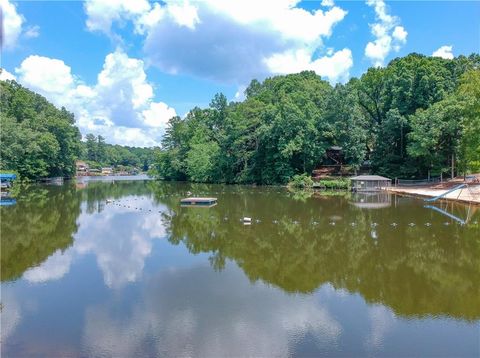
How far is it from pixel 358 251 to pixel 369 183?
1190 inches

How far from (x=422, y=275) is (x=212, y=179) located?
51886mm

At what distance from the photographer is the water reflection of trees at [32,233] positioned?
14.6 m

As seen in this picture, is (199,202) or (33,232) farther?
(199,202)

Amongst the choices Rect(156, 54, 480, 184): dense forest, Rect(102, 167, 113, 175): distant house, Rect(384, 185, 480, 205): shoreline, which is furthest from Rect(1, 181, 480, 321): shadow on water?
Rect(102, 167, 113, 175): distant house

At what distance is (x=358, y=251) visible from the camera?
1598cm

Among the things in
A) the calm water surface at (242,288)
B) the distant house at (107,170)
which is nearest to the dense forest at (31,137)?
the calm water surface at (242,288)

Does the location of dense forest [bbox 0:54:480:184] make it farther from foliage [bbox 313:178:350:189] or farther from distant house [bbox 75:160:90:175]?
distant house [bbox 75:160:90:175]

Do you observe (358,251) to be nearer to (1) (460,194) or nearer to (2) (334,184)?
(1) (460,194)

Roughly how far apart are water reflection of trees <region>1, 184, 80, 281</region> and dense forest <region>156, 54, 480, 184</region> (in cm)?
2953

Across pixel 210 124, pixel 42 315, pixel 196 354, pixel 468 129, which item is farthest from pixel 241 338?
pixel 210 124

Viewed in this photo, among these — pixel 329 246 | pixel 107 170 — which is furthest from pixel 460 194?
pixel 107 170

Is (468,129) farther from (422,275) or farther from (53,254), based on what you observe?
(53,254)

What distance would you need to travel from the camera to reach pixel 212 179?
209 feet

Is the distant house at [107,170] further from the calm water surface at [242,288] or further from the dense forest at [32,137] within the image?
the calm water surface at [242,288]
